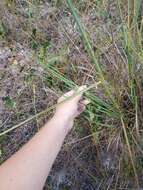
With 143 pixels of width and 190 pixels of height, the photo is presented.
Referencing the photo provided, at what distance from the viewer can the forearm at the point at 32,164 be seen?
0.97 meters

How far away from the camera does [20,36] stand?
1.77m

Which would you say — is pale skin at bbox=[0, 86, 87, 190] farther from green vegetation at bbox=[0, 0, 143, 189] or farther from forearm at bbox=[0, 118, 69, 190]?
green vegetation at bbox=[0, 0, 143, 189]

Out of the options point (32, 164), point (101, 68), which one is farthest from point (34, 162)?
point (101, 68)

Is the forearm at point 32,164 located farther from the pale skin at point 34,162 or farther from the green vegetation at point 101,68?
the green vegetation at point 101,68

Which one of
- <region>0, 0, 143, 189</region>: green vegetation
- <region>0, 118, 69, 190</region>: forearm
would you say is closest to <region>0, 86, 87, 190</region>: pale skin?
<region>0, 118, 69, 190</region>: forearm

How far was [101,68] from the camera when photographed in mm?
1376

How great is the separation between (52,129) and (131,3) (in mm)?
499

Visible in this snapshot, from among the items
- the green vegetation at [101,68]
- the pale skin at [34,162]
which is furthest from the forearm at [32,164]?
the green vegetation at [101,68]

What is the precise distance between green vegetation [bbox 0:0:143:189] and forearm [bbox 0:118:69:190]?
0.50 feet

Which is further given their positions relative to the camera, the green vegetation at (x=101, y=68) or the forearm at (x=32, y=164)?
the green vegetation at (x=101, y=68)

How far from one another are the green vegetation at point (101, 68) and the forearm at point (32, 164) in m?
0.15

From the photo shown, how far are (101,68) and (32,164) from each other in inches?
20.4

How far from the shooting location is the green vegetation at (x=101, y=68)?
52.6 inches

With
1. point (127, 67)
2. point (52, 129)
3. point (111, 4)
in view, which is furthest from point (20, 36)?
point (52, 129)
